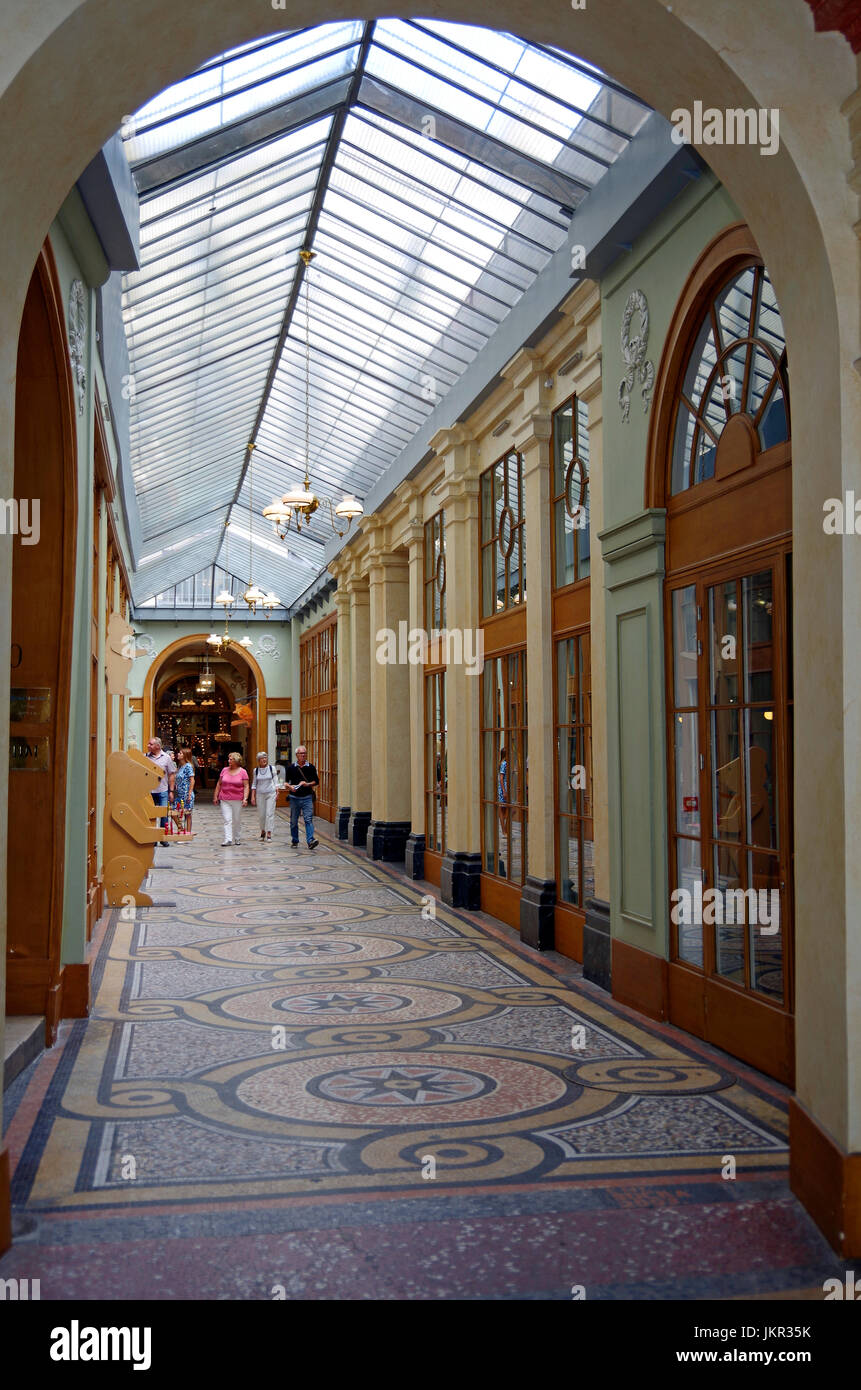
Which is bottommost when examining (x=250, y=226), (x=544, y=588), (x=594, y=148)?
(x=544, y=588)

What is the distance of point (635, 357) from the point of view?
6.19 meters

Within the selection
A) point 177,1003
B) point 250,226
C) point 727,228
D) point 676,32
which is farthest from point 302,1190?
point 250,226

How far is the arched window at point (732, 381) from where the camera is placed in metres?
4.84

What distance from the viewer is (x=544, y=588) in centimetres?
819

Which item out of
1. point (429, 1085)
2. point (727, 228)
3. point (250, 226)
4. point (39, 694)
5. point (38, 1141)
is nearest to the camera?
point (38, 1141)

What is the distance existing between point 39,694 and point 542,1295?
151 inches

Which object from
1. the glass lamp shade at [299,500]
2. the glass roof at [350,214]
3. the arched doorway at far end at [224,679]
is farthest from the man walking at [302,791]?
the arched doorway at far end at [224,679]

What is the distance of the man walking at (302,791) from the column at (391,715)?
119 centimetres

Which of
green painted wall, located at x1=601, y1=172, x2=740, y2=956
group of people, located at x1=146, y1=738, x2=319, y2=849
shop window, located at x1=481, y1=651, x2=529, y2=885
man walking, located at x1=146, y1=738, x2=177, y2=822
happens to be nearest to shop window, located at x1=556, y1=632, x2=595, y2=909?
shop window, located at x1=481, y1=651, x2=529, y2=885

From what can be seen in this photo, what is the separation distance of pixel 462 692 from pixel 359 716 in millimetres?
6001

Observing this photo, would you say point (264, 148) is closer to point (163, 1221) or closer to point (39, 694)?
point (39, 694)

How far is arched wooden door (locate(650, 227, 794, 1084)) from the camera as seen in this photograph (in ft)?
15.6

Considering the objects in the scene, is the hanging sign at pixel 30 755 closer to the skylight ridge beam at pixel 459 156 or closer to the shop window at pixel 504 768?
the shop window at pixel 504 768

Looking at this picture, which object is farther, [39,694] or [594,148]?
[594,148]
